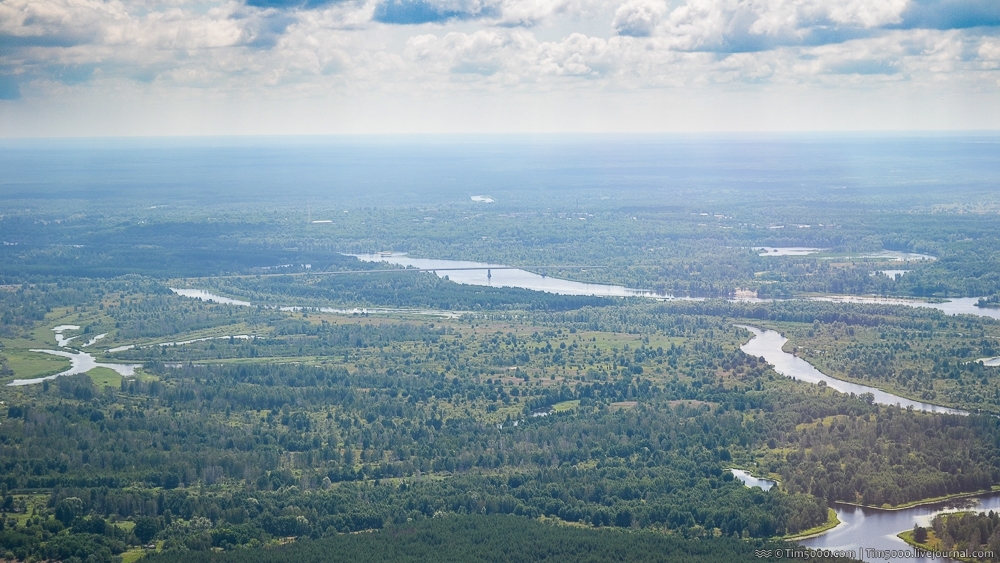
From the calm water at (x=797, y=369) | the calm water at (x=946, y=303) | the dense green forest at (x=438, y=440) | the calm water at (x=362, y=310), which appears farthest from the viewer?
the calm water at (x=362, y=310)

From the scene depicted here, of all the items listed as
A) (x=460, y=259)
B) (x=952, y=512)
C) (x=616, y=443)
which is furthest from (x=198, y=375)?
(x=460, y=259)

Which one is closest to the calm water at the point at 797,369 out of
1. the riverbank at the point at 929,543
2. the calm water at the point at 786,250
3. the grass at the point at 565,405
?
→ the grass at the point at 565,405

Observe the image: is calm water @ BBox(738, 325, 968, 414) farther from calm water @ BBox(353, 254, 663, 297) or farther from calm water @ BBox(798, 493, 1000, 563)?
calm water @ BBox(353, 254, 663, 297)

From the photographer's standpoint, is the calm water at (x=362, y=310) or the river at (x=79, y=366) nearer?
the river at (x=79, y=366)

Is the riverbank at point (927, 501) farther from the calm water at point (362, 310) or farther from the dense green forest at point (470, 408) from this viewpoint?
the calm water at point (362, 310)

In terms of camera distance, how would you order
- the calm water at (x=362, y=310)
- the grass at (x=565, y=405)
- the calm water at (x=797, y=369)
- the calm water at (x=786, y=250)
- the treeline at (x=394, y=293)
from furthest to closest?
the calm water at (x=786, y=250)
the treeline at (x=394, y=293)
the calm water at (x=362, y=310)
the calm water at (x=797, y=369)
the grass at (x=565, y=405)
